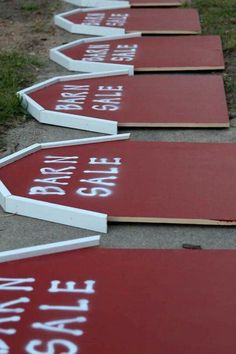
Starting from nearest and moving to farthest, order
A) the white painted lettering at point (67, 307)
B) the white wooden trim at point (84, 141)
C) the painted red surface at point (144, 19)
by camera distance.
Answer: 1. the white painted lettering at point (67, 307)
2. the white wooden trim at point (84, 141)
3. the painted red surface at point (144, 19)

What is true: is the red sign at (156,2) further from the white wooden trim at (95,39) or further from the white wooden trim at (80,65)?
the white wooden trim at (80,65)

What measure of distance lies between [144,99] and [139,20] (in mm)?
3071

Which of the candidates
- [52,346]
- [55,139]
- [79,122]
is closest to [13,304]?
[52,346]

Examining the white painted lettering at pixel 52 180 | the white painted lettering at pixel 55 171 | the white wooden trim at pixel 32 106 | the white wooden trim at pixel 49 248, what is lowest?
the white wooden trim at pixel 32 106

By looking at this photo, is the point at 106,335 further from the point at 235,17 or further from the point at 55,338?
the point at 235,17

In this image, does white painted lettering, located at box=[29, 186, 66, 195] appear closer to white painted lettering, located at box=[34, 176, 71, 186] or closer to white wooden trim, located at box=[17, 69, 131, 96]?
white painted lettering, located at box=[34, 176, 71, 186]

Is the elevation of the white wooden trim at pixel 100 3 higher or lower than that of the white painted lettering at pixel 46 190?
lower

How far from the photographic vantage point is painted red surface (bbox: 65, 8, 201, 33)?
27.5 ft

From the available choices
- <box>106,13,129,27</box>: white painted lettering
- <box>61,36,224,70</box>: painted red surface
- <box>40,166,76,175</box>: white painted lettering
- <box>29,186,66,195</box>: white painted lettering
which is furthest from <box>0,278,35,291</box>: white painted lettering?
<box>106,13,129,27</box>: white painted lettering

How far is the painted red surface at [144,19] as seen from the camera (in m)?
8.39

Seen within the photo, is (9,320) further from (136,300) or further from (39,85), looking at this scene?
(39,85)

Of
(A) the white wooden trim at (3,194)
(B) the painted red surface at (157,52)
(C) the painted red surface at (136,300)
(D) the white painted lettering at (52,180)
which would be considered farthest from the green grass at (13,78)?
(C) the painted red surface at (136,300)

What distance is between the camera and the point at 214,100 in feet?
19.6

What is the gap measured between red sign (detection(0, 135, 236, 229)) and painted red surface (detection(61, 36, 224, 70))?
1990 mm
